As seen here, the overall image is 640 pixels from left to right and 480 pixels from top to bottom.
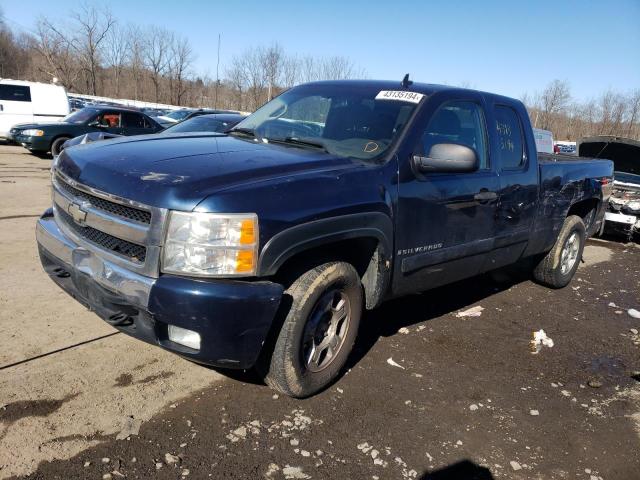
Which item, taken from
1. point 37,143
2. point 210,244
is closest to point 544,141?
point 210,244

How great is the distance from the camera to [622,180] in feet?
32.5

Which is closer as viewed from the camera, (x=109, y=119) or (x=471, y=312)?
(x=471, y=312)

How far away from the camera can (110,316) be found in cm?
281

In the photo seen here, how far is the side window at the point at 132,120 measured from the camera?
1426 cm

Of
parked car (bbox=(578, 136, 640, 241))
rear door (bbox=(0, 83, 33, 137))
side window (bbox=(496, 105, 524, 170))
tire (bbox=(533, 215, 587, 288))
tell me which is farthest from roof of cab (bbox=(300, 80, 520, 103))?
rear door (bbox=(0, 83, 33, 137))

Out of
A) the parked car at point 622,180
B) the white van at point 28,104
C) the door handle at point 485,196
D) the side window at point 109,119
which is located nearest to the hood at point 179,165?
the door handle at point 485,196

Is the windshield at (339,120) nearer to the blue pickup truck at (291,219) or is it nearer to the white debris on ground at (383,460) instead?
the blue pickup truck at (291,219)

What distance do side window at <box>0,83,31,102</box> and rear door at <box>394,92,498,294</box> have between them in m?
16.6

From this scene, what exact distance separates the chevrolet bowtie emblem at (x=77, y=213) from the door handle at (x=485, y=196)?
2677 mm

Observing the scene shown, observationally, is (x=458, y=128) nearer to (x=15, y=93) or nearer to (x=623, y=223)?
(x=623, y=223)

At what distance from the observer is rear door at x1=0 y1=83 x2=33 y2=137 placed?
53.4 ft

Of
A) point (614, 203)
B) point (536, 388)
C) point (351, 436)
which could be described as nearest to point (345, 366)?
point (351, 436)

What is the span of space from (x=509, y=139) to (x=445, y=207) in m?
1.34

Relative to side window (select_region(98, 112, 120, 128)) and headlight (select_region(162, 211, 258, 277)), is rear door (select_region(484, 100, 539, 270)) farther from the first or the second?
side window (select_region(98, 112, 120, 128))
